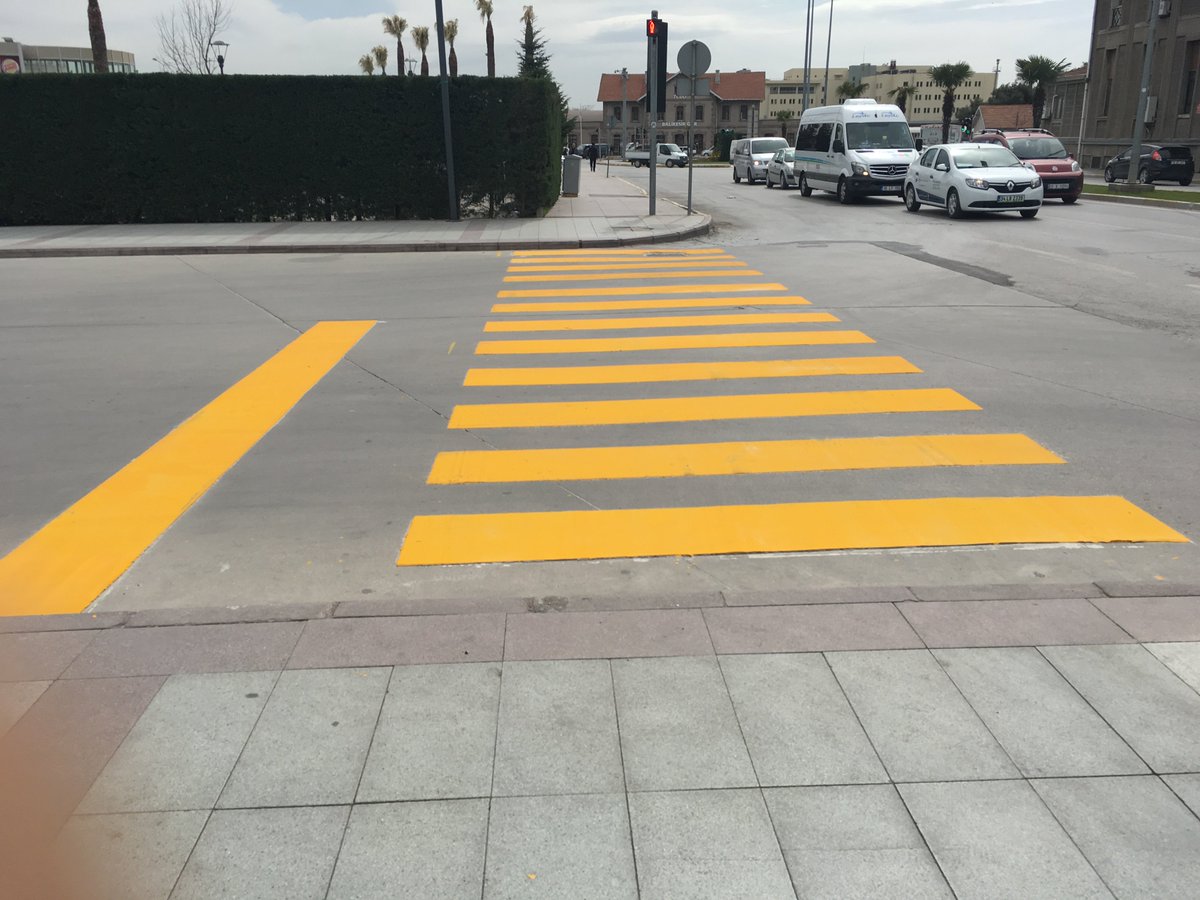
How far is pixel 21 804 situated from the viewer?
9.81 feet

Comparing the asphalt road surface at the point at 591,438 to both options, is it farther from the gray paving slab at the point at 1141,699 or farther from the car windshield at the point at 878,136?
the car windshield at the point at 878,136

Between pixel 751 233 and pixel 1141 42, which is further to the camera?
pixel 1141 42

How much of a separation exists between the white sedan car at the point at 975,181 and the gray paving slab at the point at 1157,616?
19278 mm

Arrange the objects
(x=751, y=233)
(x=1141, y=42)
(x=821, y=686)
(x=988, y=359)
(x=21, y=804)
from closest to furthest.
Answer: (x=21, y=804)
(x=821, y=686)
(x=988, y=359)
(x=751, y=233)
(x=1141, y=42)

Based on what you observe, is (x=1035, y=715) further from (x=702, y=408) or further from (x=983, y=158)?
(x=983, y=158)

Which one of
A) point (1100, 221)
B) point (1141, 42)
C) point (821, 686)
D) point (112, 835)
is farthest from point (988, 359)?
point (1141, 42)

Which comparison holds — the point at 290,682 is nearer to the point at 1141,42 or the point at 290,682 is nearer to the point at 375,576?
the point at 375,576

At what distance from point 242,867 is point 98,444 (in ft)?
16.5

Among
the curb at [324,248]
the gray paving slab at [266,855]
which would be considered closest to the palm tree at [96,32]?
the curb at [324,248]

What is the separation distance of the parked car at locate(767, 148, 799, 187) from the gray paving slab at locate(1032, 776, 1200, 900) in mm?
→ 29559

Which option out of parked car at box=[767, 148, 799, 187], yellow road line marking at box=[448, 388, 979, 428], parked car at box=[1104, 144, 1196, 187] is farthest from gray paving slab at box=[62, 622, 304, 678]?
parked car at box=[1104, 144, 1196, 187]

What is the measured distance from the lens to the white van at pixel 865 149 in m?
25.6

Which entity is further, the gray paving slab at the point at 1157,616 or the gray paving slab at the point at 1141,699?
the gray paving slab at the point at 1157,616

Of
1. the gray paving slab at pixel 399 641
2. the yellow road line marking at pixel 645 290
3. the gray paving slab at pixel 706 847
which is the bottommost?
the gray paving slab at pixel 706 847
